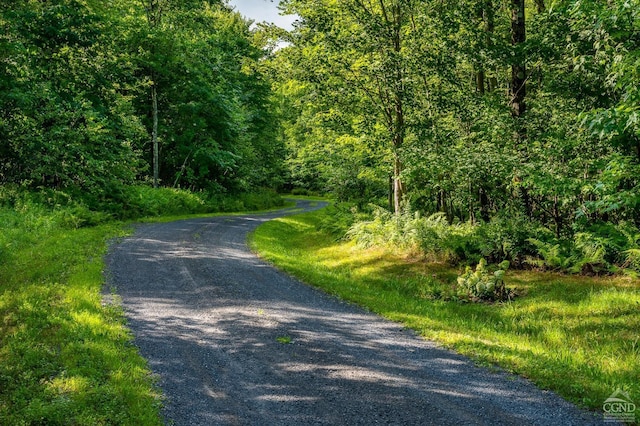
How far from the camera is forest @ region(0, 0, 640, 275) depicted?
1010 cm

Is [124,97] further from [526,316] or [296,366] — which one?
[526,316]

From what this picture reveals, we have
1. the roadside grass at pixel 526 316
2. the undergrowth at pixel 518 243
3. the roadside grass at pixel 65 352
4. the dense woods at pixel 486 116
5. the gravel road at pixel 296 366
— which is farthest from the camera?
the undergrowth at pixel 518 243

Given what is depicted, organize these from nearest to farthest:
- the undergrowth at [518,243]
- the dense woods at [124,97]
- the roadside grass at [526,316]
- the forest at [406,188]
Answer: the roadside grass at [526,316]
the forest at [406,188]
the undergrowth at [518,243]
the dense woods at [124,97]

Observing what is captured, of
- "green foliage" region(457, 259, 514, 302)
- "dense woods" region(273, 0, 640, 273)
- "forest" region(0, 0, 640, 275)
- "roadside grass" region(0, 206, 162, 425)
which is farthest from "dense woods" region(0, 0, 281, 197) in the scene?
"green foliage" region(457, 259, 514, 302)

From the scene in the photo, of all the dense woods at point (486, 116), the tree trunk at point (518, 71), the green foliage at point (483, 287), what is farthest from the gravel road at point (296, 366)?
the tree trunk at point (518, 71)

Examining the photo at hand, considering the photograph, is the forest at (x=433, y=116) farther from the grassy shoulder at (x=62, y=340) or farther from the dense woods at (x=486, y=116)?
the grassy shoulder at (x=62, y=340)

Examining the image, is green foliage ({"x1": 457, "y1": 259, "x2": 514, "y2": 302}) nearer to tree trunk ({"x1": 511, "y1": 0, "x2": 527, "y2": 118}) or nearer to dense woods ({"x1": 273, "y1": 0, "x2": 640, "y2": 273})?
dense woods ({"x1": 273, "y1": 0, "x2": 640, "y2": 273})

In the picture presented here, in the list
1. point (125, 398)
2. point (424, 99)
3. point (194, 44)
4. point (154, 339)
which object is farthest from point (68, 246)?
point (194, 44)

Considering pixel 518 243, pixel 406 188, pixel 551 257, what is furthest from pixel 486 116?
pixel 406 188

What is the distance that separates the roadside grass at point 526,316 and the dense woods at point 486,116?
3.37 ft

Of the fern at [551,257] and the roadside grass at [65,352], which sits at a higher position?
the fern at [551,257]

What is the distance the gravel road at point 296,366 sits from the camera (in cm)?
492

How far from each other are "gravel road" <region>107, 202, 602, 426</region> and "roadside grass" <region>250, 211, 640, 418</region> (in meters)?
0.47

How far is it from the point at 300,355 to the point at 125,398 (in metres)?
2.51
